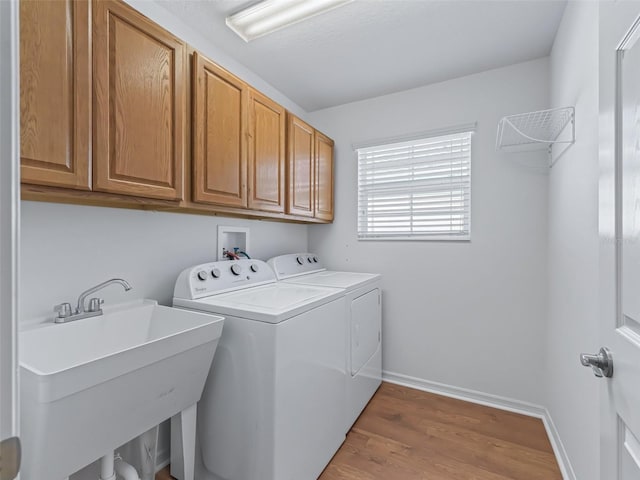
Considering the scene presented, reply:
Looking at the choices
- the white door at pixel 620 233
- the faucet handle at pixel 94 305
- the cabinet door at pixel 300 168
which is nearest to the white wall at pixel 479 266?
the cabinet door at pixel 300 168

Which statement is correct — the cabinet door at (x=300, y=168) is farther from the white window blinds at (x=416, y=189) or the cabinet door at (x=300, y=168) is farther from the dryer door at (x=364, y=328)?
the dryer door at (x=364, y=328)

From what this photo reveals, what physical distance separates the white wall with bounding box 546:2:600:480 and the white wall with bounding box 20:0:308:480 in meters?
2.00

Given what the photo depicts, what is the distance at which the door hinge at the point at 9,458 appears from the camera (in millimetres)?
357

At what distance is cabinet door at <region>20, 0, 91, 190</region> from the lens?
0.90 meters

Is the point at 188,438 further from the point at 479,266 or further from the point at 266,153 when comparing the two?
the point at 479,266

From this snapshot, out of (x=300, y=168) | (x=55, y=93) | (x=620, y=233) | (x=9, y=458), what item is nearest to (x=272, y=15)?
(x=300, y=168)

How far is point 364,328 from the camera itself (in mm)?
2154

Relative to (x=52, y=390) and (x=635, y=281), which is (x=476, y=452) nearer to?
(x=635, y=281)

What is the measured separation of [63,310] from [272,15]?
1777 mm

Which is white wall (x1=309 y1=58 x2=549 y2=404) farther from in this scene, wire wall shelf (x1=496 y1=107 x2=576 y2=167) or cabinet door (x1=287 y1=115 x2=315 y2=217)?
cabinet door (x1=287 y1=115 x2=315 y2=217)

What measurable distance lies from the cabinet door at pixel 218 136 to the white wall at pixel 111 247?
39 centimetres

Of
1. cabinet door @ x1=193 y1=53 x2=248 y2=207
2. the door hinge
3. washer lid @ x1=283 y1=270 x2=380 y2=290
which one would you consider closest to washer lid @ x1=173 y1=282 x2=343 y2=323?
washer lid @ x1=283 y1=270 x2=380 y2=290

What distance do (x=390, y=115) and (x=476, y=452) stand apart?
253 centimetres

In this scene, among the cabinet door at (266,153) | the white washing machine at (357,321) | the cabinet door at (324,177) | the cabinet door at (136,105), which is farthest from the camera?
the cabinet door at (324,177)
